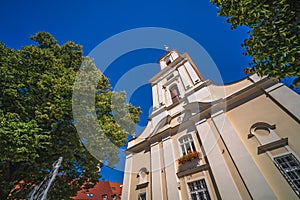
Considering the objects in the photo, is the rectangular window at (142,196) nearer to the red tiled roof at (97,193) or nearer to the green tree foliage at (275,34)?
the green tree foliage at (275,34)

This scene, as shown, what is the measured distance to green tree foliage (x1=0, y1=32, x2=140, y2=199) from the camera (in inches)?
257

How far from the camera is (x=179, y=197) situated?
8414 mm

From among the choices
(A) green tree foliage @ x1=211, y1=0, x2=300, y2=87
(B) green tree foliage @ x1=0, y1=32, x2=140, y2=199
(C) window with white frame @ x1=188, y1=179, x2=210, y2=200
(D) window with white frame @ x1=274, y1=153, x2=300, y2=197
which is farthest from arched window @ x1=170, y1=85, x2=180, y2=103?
(A) green tree foliage @ x1=211, y1=0, x2=300, y2=87

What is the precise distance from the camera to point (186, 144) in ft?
34.6

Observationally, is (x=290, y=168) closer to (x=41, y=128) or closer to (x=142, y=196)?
(x=142, y=196)

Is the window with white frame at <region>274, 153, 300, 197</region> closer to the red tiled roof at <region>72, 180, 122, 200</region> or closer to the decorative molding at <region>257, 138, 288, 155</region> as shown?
the decorative molding at <region>257, 138, 288, 155</region>

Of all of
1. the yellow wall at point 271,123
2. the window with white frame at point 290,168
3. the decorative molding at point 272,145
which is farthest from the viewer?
the decorative molding at point 272,145

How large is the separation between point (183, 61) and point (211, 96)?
21.4ft

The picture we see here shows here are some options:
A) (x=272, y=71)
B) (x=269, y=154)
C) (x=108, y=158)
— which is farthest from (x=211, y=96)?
(x=108, y=158)

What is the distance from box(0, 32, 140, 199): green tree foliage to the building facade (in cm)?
358

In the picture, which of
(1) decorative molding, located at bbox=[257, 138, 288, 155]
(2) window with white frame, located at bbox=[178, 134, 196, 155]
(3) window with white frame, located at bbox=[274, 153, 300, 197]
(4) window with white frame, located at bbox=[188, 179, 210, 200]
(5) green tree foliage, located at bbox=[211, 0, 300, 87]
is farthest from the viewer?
(2) window with white frame, located at bbox=[178, 134, 196, 155]

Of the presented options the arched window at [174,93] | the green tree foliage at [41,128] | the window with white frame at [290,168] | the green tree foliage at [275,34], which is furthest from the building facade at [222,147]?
the green tree foliage at [275,34]

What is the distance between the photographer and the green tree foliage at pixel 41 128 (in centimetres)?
654

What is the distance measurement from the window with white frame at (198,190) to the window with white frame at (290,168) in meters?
3.63
